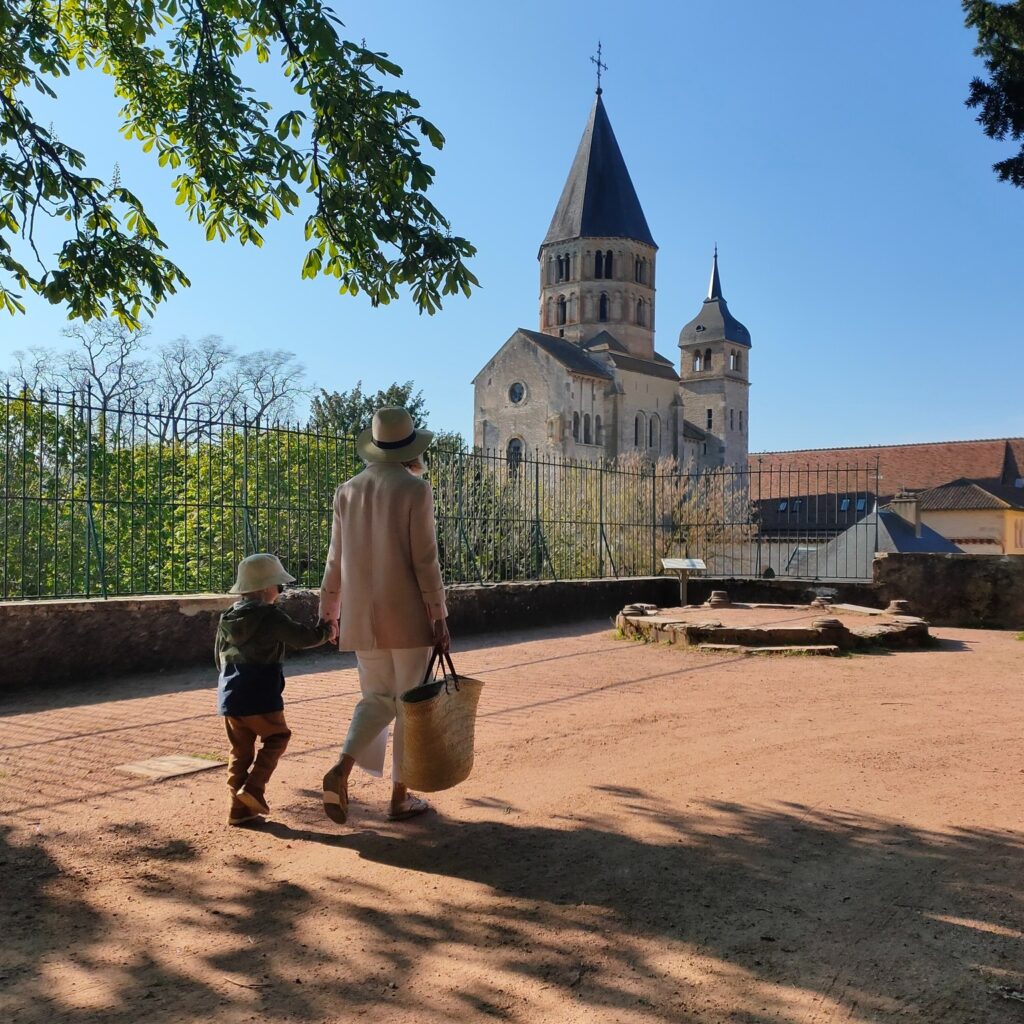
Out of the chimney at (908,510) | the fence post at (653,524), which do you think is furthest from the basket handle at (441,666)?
the chimney at (908,510)

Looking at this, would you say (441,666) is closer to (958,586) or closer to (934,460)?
(958,586)

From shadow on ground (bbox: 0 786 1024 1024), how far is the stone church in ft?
182

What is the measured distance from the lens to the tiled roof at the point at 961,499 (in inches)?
2156

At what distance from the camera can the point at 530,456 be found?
14.5 meters

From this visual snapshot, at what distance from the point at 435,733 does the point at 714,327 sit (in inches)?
3246

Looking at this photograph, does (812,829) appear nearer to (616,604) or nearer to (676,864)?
(676,864)

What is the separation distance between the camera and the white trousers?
4492 mm

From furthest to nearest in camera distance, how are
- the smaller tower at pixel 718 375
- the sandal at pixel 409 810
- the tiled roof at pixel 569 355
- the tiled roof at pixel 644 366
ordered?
the smaller tower at pixel 718 375 < the tiled roof at pixel 644 366 < the tiled roof at pixel 569 355 < the sandal at pixel 409 810

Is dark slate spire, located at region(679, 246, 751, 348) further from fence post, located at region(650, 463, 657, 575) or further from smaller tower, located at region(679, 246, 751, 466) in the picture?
fence post, located at region(650, 463, 657, 575)

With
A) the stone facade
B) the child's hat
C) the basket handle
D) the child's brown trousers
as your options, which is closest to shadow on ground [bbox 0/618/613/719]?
the child's brown trousers

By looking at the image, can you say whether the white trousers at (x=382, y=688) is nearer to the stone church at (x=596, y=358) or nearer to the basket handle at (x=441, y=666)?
the basket handle at (x=441, y=666)

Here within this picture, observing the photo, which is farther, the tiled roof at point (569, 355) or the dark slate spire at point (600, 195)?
the dark slate spire at point (600, 195)

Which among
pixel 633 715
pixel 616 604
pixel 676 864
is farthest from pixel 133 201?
pixel 616 604

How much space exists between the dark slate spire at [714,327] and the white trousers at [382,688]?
81.0m
